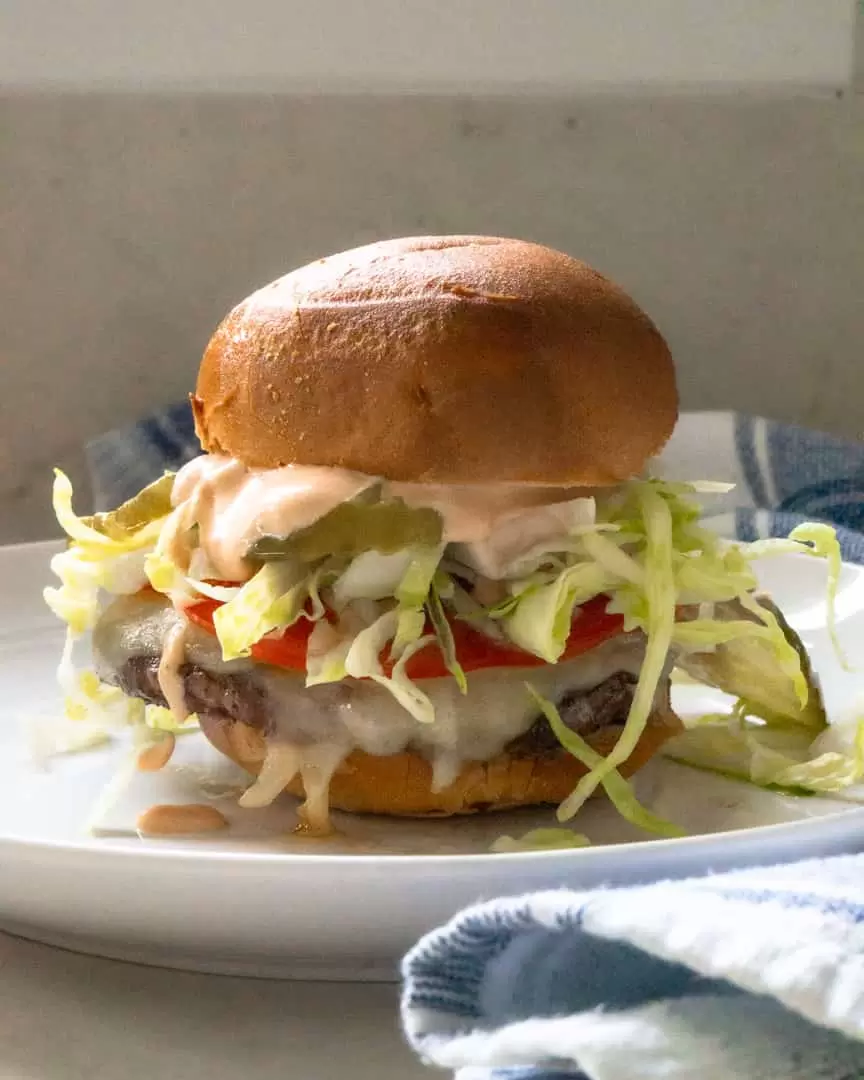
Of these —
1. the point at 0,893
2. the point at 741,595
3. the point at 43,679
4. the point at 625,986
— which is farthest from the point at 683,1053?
the point at 43,679

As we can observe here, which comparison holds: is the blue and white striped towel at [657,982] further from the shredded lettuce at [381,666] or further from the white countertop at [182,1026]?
the shredded lettuce at [381,666]

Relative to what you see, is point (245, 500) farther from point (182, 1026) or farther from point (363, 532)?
point (182, 1026)

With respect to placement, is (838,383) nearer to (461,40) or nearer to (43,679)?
(461,40)

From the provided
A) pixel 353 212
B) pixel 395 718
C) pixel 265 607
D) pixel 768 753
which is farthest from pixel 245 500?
pixel 353 212

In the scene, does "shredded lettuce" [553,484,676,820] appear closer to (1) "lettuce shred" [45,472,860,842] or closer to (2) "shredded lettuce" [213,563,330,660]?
(1) "lettuce shred" [45,472,860,842]

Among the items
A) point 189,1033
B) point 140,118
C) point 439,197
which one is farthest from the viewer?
point 439,197

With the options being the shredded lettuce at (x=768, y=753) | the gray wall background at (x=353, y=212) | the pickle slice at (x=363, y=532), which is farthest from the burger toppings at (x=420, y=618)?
the gray wall background at (x=353, y=212)

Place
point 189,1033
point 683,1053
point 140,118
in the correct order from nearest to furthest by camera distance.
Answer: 1. point 683,1053
2. point 189,1033
3. point 140,118

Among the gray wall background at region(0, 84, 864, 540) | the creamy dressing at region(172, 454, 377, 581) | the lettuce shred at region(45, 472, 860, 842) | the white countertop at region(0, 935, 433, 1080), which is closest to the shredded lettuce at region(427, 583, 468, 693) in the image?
the lettuce shred at region(45, 472, 860, 842)
